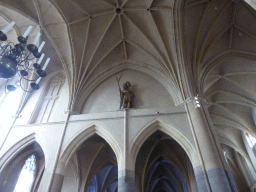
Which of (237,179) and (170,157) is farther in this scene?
(237,179)

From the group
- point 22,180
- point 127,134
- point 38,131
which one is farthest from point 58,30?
point 22,180

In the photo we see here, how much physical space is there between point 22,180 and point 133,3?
11096mm

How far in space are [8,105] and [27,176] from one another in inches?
166

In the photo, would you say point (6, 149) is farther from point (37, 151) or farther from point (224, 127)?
point (224, 127)

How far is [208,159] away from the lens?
6602mm

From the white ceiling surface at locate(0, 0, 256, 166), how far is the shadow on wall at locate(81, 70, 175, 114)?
713 millimetres

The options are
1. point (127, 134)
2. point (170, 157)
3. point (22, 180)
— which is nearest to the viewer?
point (127, 134)

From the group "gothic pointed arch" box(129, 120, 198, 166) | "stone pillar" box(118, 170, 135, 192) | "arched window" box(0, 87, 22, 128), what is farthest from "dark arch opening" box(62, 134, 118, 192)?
"arched window" box(0, 87, 22, 128)

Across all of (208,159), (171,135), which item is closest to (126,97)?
(171,135)

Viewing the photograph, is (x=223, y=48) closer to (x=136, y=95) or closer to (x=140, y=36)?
(x=140, y=36)

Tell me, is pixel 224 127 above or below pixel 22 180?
above

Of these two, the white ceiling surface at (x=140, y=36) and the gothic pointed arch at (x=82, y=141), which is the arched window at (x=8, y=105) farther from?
the gothic pointed arch at (x=82, y=141)

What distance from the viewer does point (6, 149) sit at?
27.8 ft

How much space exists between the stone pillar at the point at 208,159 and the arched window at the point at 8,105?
9.70 meters
